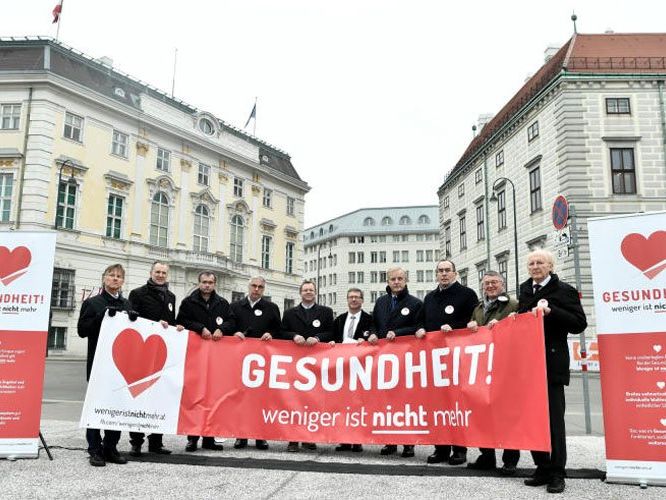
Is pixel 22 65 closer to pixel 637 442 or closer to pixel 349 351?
pixel 349 351

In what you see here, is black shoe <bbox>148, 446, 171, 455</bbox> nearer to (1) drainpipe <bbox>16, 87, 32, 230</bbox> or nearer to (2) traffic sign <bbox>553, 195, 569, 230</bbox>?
(2) traffic sign <bbox>553, 195, 569, 230</bbox>

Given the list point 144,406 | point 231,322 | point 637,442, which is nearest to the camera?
point 637,442

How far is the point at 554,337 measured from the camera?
5527 millimetres

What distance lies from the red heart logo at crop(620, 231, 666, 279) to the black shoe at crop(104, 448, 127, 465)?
19.2 feet

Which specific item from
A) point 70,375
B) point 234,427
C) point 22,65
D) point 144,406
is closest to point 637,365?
point 234,427

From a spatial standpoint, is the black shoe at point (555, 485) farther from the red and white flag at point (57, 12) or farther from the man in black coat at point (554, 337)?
the red and white flag at point (57, 12)

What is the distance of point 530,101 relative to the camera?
3225 centimetres

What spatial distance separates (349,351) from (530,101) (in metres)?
29.4

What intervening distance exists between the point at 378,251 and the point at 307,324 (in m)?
92.2

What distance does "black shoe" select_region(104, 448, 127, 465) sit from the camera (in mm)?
6073

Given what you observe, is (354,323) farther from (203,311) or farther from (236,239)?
(236,239)

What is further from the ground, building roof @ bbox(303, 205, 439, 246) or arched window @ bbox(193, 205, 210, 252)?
building roof @ bbox(303, 205, 439, 246)

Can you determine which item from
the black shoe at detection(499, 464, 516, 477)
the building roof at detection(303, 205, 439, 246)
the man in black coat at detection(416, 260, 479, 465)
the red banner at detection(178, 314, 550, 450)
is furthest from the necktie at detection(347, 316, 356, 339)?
the building roof at detection(303, 205, 439, 246)

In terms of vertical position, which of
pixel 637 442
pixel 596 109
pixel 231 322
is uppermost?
pixel 596 109
